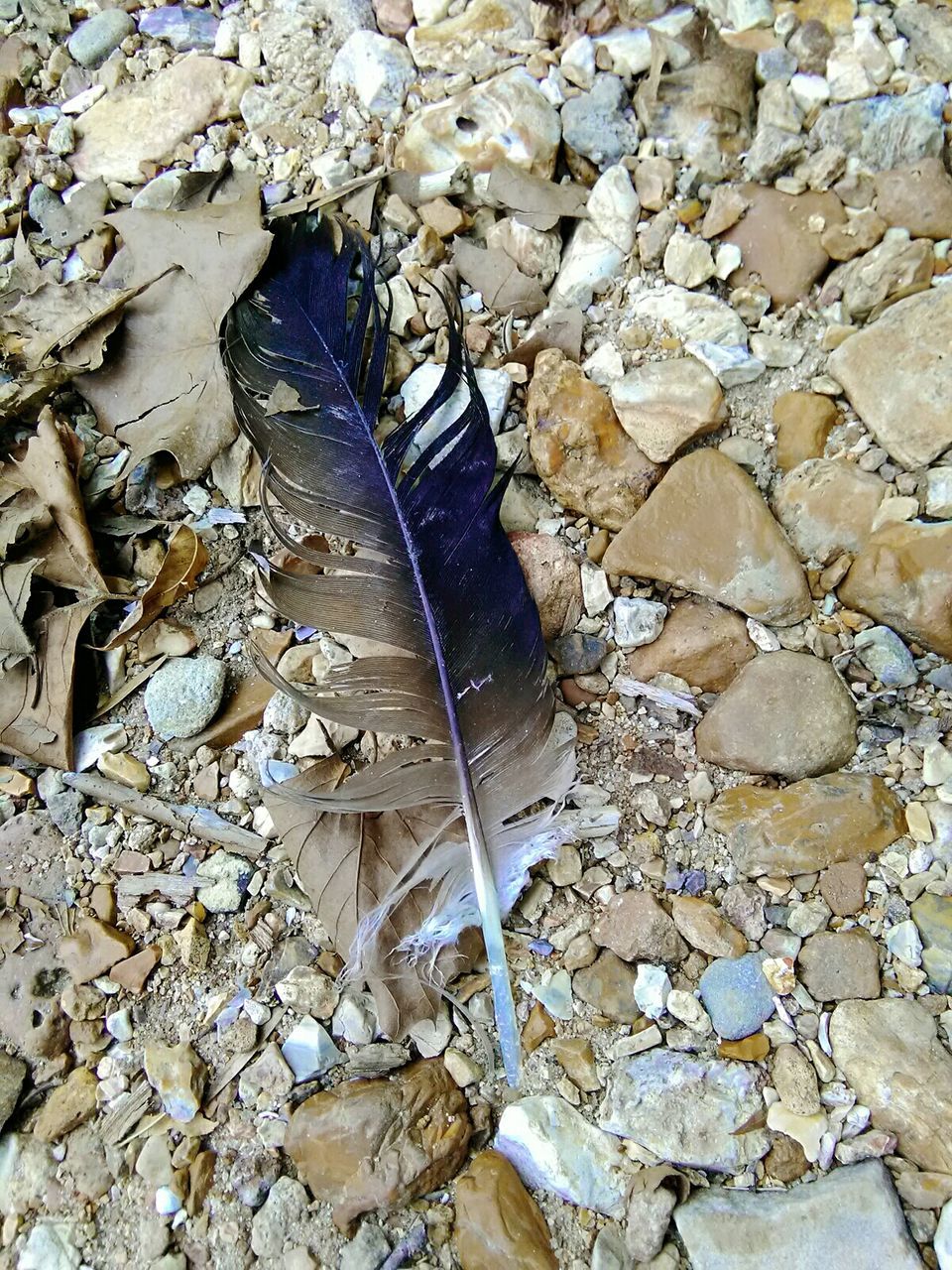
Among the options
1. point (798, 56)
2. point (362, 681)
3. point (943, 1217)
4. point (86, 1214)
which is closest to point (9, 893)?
point (86, 1214)

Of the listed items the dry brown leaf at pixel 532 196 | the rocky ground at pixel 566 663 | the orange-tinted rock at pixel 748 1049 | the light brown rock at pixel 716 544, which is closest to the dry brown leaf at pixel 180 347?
the rocky ground at pixel 566 663

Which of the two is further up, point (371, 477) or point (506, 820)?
point (371, 477)

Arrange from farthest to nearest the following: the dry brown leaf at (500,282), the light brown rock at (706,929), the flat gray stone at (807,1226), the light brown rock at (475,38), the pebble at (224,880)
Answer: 1. the light brown rock at (475,38)
2. the dry brown leaf at (500,282)
3. the pebble at (224,880)
4. the light brown rock at (706,929)
5. the flat gray stone at (807,1226)

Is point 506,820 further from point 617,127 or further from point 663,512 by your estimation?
point 617,127

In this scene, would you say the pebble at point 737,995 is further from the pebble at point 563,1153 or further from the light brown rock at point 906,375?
the light brown rock at point 906,375

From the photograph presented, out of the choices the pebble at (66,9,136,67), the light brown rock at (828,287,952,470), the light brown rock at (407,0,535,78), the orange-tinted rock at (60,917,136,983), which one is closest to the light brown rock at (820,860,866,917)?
the light brown rock at (828,287,952,470)

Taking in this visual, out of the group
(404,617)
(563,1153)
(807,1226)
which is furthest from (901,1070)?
(404,617)

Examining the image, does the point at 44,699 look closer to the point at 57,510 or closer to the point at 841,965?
the point at 57,510
